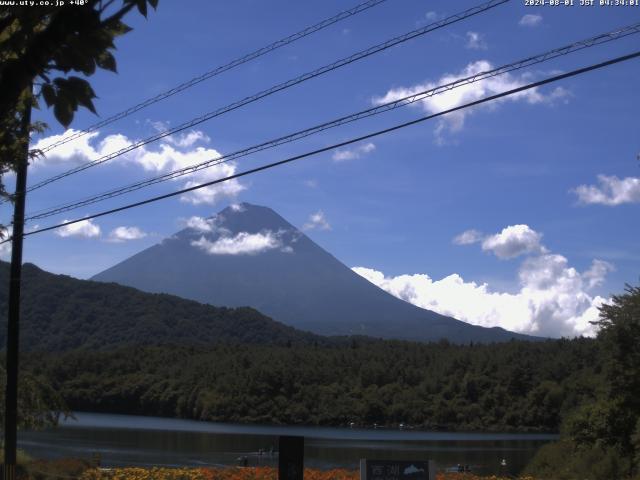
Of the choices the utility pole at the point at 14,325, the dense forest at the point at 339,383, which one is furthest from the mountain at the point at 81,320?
the utility pole at the point at 14,325

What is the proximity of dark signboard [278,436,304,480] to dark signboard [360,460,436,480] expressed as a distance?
32.2 inches

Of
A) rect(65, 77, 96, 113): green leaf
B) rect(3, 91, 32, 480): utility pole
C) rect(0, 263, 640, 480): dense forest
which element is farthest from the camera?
rect(0, 263, 640, 480): dense forest

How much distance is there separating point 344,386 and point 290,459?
11341 cm

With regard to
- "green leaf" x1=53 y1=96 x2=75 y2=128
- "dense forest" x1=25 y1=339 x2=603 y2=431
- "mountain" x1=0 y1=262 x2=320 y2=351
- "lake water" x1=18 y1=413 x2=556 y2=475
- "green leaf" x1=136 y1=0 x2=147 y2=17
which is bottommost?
"lake water" x1=18 y1=413 x2=556 y2=475

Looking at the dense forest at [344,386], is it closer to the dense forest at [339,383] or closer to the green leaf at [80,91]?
the dense forest at [339,383]

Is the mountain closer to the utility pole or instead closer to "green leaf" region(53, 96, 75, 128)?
the utility pole

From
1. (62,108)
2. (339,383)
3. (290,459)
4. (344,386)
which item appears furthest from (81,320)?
(62,108)

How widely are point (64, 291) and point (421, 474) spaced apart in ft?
622

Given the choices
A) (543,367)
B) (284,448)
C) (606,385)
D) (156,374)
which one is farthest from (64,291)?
(284,448)

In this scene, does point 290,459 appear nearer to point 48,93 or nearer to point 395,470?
point 395,470

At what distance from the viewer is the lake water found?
4822 cm

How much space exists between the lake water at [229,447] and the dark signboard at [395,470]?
96.3ft

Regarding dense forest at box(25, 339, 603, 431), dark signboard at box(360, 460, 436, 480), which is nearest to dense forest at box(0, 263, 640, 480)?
dense forest at box(25, 339, 603, 431)

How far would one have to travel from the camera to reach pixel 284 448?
10.4m
